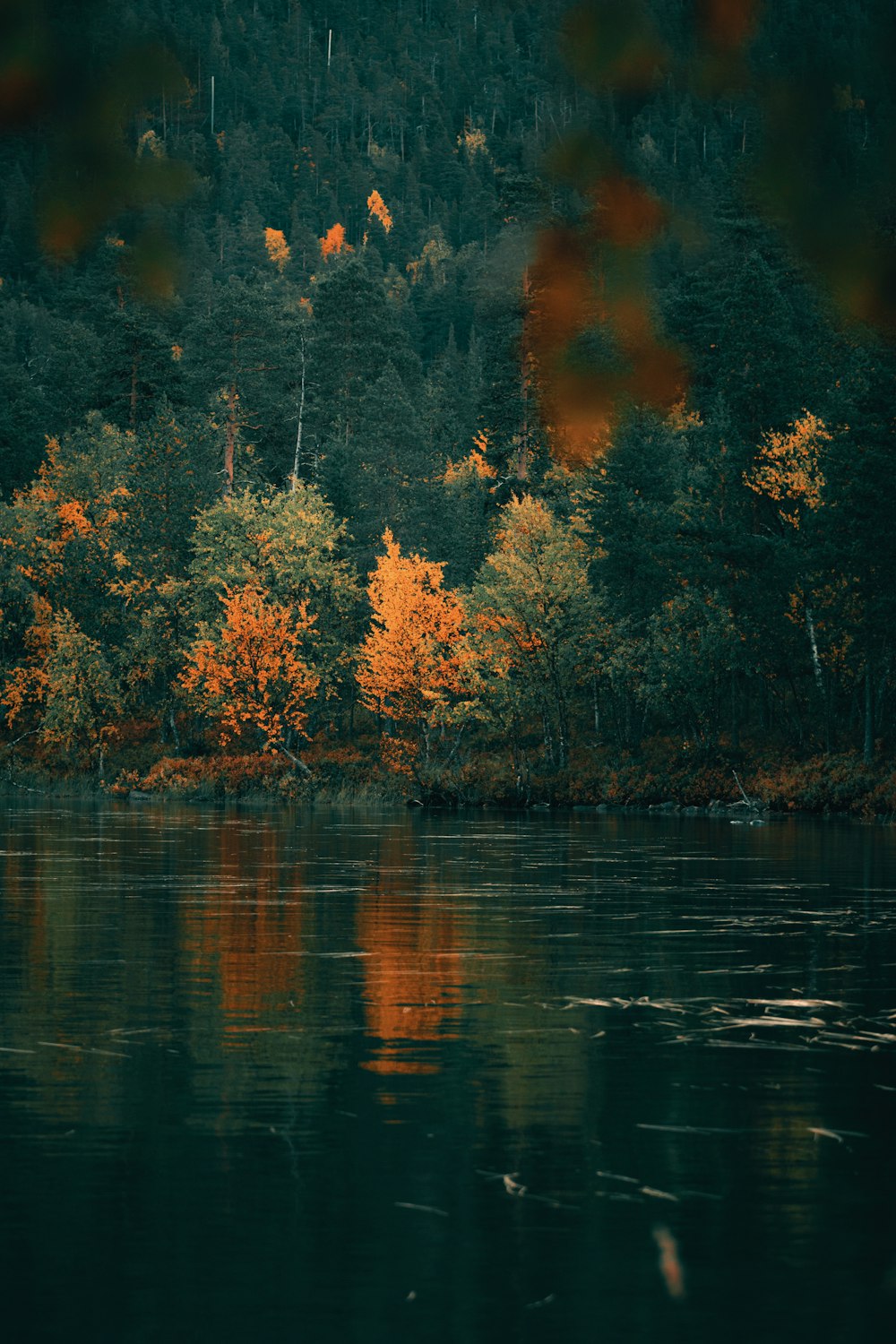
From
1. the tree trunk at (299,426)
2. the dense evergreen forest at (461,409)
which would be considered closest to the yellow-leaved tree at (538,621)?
the dense evergreen forest at (461,409)

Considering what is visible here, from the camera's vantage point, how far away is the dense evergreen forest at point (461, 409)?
488 centimetres

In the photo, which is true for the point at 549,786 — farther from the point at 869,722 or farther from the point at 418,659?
the point at 418,659

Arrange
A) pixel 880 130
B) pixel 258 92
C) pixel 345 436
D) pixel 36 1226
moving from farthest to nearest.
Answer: pixel 345 436 → pixel 36 1226 → pixel 258 92 → pixel 880 130

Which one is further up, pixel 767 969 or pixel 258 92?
pixel 258 92

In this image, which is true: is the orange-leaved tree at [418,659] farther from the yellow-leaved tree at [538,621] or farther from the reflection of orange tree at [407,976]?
the reflection of orange tree at [407,976]

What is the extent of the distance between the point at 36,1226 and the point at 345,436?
11592cm

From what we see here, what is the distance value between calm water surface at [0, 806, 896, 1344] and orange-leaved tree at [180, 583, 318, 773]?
62.0 meters

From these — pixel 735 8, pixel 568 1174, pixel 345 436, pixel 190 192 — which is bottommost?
pixel 568 1174

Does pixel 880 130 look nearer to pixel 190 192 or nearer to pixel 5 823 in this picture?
pixel 190 192

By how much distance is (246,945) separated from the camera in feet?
79.0

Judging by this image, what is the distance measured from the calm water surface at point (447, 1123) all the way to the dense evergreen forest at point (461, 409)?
336 cm

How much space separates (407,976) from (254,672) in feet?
236

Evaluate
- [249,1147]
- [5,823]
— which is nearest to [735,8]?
[249,1147]

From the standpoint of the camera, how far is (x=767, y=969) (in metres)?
21.4
